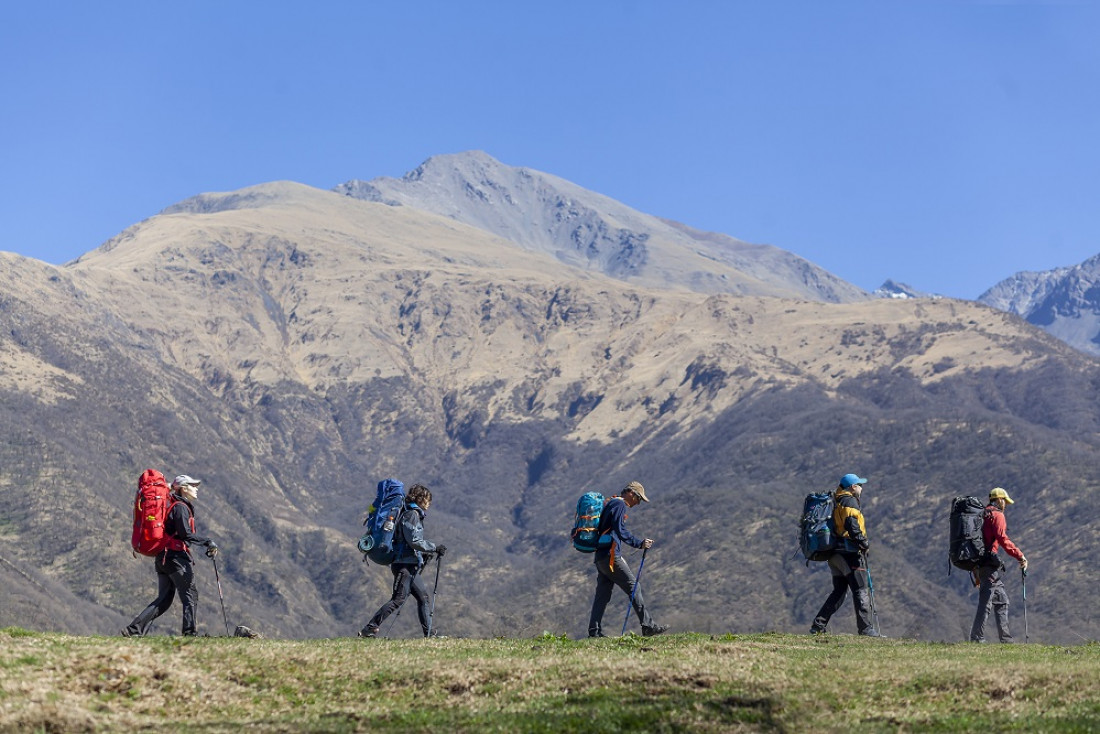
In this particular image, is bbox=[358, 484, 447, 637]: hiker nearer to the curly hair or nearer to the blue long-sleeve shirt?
the curly hair

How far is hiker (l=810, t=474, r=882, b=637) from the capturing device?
2627 centimetres

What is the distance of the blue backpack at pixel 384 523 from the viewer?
80.4ft

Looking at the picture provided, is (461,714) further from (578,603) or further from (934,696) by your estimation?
(578,603)

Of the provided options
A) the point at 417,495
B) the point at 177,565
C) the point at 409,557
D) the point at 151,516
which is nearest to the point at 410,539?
the point at 409,557

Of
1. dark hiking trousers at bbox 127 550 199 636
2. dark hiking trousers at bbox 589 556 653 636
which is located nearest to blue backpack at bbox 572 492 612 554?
dark hiking trousers at bbox 589 556 653 636

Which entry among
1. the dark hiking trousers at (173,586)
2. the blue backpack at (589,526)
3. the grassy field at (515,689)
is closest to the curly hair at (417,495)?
the blue backpack at (589,526)

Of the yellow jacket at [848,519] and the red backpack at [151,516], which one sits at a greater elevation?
the yellow jacket at [848,519]

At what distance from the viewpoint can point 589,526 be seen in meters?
25.3

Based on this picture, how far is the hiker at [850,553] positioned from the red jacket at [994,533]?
2.12 m

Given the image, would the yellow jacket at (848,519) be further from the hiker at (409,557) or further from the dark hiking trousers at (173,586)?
the dark hiking trousers at (173,586)

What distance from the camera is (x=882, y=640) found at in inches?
Answer: 1019

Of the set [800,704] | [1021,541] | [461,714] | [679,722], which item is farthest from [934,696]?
[1021,541]

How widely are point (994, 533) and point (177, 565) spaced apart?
14.3m

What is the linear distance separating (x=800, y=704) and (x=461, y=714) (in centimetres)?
431
